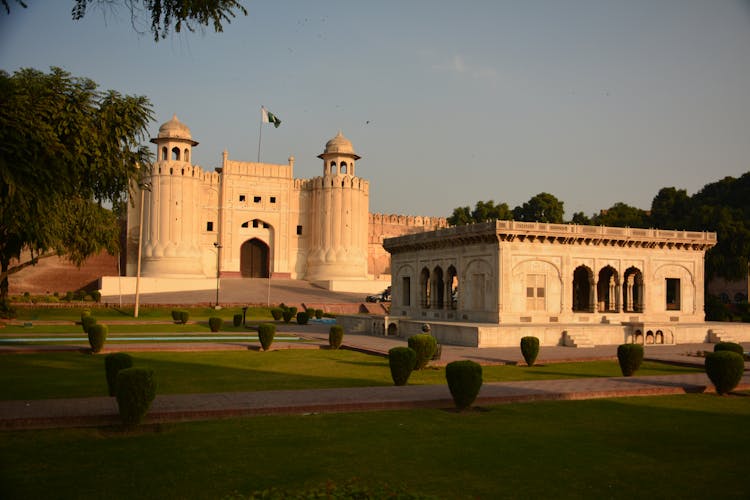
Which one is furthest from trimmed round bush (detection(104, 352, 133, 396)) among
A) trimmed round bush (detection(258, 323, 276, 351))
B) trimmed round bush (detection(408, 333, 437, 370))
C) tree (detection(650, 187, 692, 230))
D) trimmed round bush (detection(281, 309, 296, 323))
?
tree (detection(650, 187, 692, 230))

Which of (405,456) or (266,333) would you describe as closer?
(405,456)

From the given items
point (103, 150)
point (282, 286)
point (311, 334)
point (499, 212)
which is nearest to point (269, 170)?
point (282, 286)

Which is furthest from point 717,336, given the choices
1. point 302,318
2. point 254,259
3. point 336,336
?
point 254,259

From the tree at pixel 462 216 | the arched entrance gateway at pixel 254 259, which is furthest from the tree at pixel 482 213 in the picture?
the arched entrance gateway at pixel 254 259

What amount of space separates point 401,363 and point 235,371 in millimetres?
4998

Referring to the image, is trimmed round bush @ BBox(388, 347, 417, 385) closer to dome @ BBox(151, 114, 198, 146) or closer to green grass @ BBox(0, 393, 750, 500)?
green grass @ BBox(0, 393, 750, 500)

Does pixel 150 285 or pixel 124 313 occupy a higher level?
pixel 150 285

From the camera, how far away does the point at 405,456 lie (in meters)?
9.24

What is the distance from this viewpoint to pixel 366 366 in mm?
20375

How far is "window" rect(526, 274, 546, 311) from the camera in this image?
3009cm

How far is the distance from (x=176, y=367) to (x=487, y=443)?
11.1 metres

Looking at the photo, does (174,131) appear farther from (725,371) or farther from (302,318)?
(725,371)

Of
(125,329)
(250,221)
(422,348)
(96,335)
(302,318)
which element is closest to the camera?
(422,348)

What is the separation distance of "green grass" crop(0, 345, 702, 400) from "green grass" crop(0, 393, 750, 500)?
4174 millimetres
